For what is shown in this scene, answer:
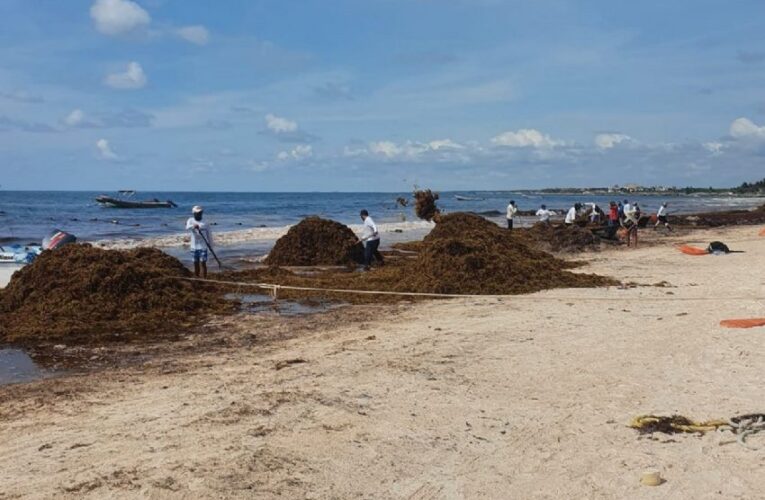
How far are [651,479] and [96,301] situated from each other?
916 centimetres

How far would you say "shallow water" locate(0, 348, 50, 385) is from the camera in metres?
7.54

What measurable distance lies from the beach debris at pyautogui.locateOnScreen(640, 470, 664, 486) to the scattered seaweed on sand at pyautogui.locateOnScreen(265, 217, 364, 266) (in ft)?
49.4

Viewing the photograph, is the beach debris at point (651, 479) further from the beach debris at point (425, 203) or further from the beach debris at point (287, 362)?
the beach debris at point (425, 203)

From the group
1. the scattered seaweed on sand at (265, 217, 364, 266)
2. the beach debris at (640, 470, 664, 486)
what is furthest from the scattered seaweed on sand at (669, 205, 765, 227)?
the beach debris at (640, 470, 664, 486)

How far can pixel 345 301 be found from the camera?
42.5 ft

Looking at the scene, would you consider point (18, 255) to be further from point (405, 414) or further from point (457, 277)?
point (405, 414)

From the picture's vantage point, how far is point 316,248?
1975 centimetres

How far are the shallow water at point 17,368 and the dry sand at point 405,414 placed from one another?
604 mm

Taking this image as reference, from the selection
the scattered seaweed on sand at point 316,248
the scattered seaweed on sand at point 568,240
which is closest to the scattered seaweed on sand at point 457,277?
the scattered seaweed on sand at point 316,248

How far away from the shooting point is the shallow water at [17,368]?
7545mm

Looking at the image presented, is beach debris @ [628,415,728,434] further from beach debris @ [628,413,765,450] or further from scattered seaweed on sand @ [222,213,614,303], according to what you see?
scattered seaweed on sand @ [222,213,614,303]

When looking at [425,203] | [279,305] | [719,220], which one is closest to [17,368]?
[279,305]

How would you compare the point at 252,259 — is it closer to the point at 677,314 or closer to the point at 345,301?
the point at 345,301

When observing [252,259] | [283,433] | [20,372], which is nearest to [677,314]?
[283,433]
